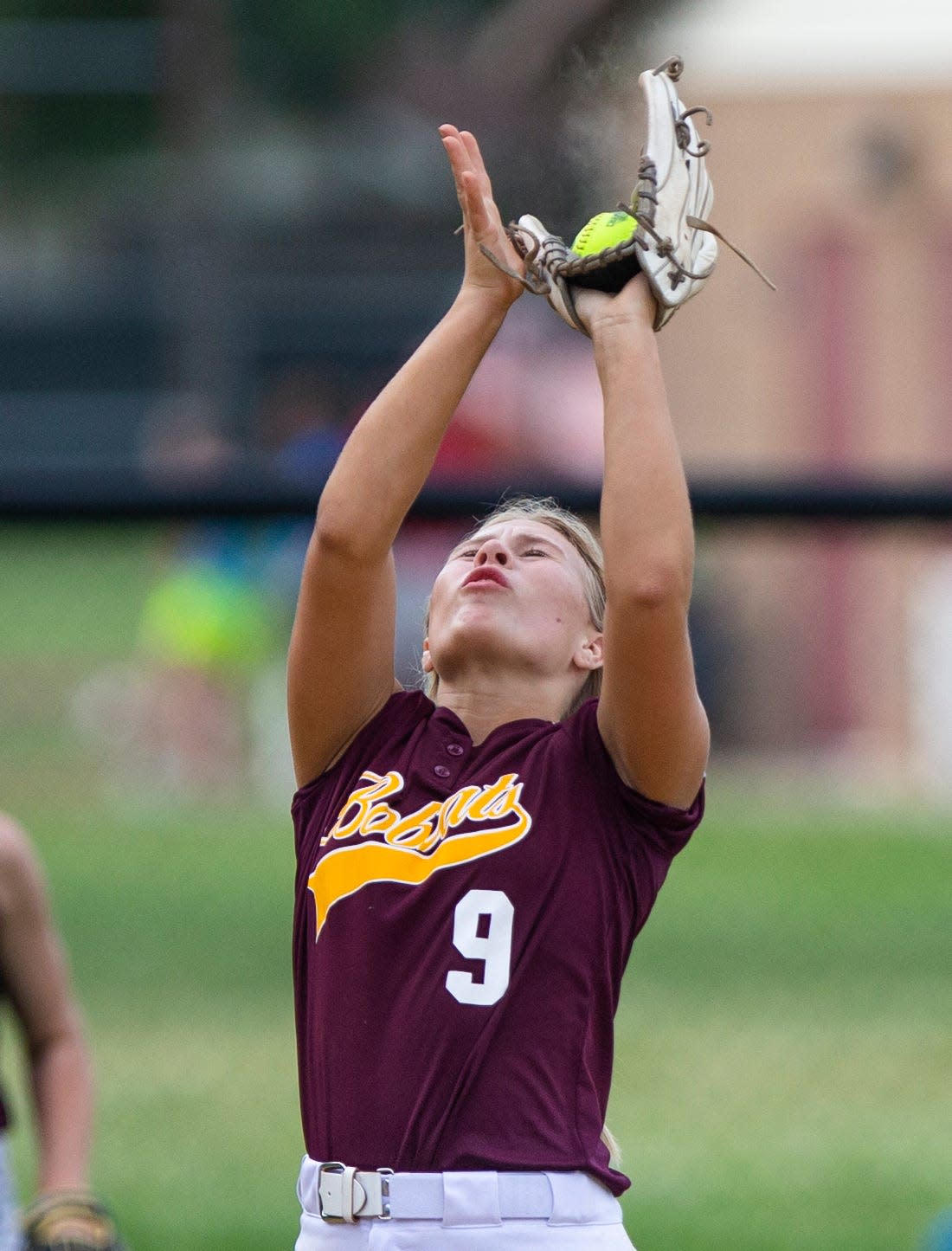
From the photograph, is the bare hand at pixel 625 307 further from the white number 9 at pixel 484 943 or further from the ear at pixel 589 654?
the white number 9 at pixel 484 943

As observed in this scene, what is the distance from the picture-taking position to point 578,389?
10.6 m

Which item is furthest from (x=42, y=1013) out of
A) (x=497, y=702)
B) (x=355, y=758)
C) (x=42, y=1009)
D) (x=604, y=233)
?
(x=604, y=233)

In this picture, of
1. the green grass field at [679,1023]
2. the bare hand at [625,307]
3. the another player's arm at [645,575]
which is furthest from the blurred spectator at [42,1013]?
the green grass field at [679,1023]

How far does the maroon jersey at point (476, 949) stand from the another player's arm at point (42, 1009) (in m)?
0.97

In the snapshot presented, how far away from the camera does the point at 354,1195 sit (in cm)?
230

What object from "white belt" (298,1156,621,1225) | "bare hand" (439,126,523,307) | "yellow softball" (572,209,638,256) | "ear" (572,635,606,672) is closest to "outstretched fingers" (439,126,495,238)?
"bare hand" (439,126,523,307)

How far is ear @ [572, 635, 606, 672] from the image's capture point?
2.64 metres

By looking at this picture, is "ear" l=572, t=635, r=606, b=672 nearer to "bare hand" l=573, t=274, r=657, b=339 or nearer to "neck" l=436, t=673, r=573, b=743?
"neck" l=436, t=673, r=573, b=743

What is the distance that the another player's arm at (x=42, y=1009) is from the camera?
10.9 feet

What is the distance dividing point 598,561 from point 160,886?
812 centimetres

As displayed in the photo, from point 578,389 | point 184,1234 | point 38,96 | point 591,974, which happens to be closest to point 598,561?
point 591,974

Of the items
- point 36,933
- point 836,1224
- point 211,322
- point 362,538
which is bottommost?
point 836,1224

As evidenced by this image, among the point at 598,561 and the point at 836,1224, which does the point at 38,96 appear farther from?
the point at 598,561

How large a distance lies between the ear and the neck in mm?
43
